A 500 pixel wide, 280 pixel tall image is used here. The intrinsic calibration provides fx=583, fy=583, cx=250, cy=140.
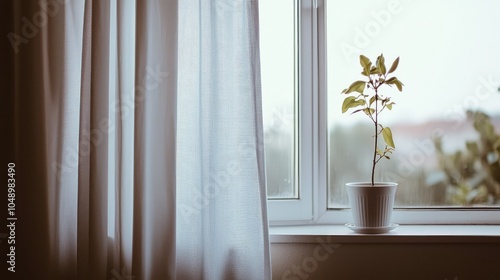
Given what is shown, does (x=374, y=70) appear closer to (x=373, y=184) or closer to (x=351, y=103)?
(x=351, y=103)

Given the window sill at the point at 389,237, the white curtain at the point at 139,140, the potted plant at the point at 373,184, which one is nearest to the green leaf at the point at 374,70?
the potted plant at the point at 373,184

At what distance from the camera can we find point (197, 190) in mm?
1616

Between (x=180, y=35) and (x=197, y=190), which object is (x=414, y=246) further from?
(x=180, y=35)

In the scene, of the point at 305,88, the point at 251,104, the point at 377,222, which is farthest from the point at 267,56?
the point at 377,222

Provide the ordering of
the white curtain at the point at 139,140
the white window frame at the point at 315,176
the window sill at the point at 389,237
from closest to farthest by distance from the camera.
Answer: the white curtain at the point at 139,140 < the window sill at the point at 389,237 < the white window frame at the point at 315,176

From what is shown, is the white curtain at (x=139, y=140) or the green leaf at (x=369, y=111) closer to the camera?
the white curtain at (x=139, y=140)

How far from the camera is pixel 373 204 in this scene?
1749mm

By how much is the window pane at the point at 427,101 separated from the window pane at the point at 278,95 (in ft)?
0.44

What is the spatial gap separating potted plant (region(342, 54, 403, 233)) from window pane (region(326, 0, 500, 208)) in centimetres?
10

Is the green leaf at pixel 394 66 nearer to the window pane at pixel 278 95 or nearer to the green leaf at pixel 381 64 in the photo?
the green leaf at pixel 381 64

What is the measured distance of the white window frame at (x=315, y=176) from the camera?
6.31 feet

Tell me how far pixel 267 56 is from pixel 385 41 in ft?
1.32

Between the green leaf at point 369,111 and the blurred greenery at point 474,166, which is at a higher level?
the green leaf at point 369,111

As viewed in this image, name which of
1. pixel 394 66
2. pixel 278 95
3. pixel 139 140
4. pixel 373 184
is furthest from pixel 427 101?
pixel 139 140
